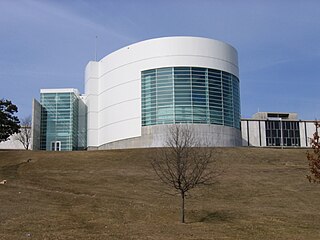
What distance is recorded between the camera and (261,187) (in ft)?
126

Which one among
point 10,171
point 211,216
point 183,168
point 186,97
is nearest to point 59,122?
point 186,97

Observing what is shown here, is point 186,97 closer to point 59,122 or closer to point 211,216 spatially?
point 59,122

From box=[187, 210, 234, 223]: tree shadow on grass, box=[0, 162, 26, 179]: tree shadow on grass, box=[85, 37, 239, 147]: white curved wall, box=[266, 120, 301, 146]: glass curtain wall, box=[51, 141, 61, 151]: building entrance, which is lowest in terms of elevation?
box=[187, 210, 234, 223]: tree shadow on grass

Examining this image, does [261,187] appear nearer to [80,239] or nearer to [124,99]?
[80,239]

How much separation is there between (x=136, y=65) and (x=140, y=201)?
151ft

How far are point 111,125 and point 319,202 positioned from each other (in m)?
48.0

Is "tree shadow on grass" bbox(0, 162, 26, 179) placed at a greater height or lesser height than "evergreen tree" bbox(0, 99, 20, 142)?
lesser

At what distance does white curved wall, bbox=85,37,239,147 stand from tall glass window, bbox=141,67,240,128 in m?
1.21

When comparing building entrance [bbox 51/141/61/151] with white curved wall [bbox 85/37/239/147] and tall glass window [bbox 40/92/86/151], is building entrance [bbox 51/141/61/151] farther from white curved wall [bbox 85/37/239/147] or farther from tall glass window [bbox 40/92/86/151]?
white curved wall [bbox 85/37/239/147]

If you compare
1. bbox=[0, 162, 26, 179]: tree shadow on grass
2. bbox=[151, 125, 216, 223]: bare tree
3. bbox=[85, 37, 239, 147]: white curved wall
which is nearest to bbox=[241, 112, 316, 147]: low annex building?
bbox=[85, 37, 239, 147]: white curved wall

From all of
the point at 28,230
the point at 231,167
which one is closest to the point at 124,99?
the point at 231,167

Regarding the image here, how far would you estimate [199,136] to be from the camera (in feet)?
220

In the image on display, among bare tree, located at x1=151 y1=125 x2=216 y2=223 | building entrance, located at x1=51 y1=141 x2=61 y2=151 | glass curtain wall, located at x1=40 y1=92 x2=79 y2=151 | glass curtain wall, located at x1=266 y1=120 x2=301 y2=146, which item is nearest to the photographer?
bare tree, located at x1=151 y1=125 x2=216 y2=223

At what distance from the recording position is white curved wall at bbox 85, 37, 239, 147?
7162cm
